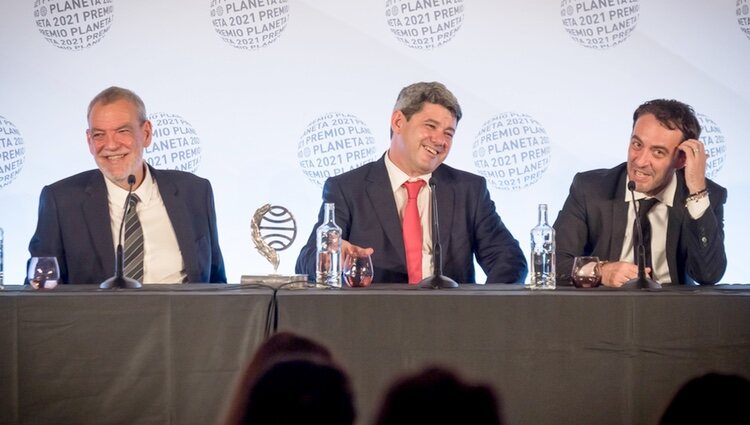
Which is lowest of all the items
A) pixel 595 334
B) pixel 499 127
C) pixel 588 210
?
pixel 595 334

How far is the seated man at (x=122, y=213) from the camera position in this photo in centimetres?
354

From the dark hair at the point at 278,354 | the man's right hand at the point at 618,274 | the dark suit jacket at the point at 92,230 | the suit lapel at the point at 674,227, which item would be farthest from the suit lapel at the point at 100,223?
the suit lapel at the point at 674,227

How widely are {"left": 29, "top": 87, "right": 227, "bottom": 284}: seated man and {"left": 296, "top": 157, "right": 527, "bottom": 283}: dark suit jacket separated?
1.63 ft

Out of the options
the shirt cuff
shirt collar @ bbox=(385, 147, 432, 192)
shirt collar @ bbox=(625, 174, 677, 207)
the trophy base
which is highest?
shirt collar @ bbox=(385, 147, 432, 192)

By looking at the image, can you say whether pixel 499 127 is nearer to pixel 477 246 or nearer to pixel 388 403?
pixel 477 246

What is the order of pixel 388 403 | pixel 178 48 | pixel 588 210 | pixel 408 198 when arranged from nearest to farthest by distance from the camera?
pixel 388 403
pixel 588 210
pixel 408 198
pixel 178 48

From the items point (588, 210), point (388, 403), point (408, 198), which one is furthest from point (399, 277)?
point (388, 403)

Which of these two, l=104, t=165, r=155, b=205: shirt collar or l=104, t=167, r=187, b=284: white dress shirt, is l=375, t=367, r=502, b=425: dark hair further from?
l=104, t=165, r=155, b=205: shirt collar

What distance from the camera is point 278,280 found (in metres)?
2.87

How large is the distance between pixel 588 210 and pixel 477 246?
50 cm

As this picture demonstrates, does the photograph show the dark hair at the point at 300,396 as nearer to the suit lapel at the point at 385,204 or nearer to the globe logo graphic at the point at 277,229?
the globe logo graphic at the point at 277,229

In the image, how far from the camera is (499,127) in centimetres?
463

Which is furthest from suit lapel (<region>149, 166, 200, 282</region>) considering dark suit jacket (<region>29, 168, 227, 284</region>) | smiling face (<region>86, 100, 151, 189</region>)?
smiling face (<region>86, 100, 151, 189</region>)

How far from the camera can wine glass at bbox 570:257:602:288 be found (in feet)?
9.44
